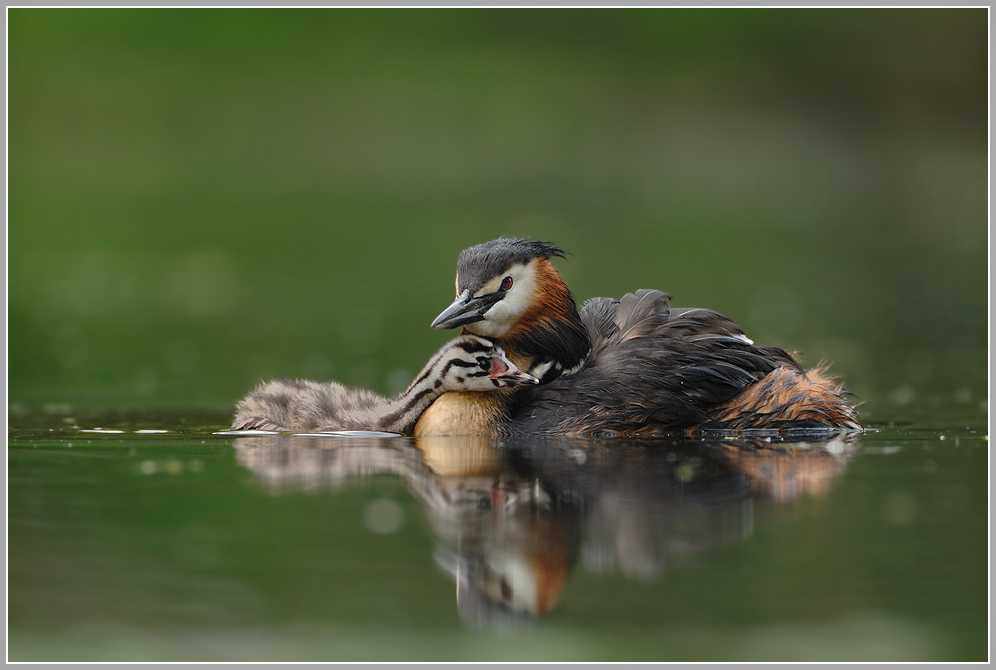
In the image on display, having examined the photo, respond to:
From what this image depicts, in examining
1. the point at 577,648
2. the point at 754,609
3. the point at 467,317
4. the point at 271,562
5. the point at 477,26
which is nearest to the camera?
the point at 577,648

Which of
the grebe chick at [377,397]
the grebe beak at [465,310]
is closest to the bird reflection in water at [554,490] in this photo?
the grebe chick at [377,397]

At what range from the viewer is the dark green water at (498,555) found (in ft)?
12.1

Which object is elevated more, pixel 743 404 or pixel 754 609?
pixel 743 404

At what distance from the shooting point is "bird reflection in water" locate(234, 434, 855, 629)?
4.25m

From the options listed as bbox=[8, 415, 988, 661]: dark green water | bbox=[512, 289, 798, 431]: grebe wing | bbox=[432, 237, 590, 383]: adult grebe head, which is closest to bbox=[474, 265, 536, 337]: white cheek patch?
bbox=[432, 237, 590, 383]: adult grebe head

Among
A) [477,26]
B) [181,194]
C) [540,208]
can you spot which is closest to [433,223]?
[540,208]

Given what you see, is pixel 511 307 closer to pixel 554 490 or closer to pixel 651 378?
pixel 651 378

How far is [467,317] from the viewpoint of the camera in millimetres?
7102

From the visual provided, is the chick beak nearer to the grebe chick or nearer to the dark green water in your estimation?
the grebe chick

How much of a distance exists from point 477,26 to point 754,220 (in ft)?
22.6

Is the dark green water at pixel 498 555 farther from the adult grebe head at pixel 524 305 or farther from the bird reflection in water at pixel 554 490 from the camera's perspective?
the adult grebe head at pixel 524 305

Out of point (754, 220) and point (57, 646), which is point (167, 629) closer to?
point (57, 646)

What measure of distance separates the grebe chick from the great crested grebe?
11 centimetres

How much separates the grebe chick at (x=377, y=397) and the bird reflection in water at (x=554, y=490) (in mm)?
306
